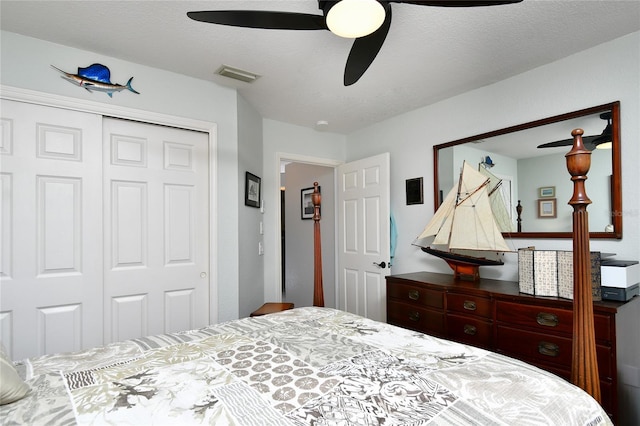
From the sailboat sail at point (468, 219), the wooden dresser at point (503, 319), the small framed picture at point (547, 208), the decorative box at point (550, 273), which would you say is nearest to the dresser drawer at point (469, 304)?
the wooden dresser at point (503, 319)

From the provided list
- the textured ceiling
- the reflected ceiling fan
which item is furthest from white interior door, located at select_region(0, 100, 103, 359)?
the reflected ceiling fan

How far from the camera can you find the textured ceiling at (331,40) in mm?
1814

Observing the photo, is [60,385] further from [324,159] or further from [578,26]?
[324,159]

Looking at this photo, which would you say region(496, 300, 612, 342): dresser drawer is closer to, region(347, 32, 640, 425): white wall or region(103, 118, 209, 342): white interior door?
region(347, 32, 640, 425): white wall

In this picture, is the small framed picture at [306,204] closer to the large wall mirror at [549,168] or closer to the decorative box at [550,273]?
the large wall mirror at [549,168]

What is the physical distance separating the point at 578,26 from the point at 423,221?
1812 millimetres

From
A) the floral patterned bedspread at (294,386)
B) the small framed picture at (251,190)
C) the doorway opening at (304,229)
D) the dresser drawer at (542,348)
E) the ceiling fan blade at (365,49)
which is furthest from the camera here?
the doorway opening at (304,229)

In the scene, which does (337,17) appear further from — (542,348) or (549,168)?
(542,348)

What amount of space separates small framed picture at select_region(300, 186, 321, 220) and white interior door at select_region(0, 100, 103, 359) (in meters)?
2.78

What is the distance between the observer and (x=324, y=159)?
4.00 meters

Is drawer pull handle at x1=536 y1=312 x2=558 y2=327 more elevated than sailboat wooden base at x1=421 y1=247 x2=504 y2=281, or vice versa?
sailboat wooden base at x1=421 y1=247 x2=504 y2=281

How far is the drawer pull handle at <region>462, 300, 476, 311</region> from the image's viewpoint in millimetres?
2277

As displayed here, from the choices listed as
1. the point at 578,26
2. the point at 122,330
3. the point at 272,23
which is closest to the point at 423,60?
the point at 578,26

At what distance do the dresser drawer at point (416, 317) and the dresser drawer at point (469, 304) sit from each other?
0.40 feet
